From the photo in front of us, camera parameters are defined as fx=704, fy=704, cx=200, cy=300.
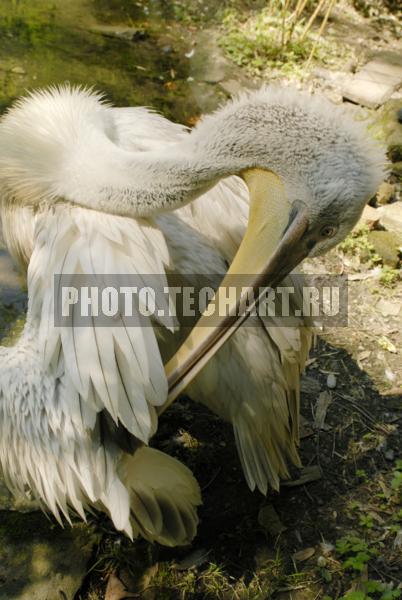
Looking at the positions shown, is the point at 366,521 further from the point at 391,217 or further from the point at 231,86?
the point at 231,86

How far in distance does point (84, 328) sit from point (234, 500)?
1.02 meters

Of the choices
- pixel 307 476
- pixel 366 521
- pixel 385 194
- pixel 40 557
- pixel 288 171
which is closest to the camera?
pixel 288 171

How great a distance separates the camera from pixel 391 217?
3.78 meters

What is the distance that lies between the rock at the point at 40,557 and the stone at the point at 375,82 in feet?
11.2

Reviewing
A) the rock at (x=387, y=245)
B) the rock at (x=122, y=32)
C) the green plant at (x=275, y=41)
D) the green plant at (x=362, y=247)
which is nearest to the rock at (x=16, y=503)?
the green plant at (x=362, y=247)

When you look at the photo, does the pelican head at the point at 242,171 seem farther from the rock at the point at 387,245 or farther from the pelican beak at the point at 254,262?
the rock at the point at 387,245

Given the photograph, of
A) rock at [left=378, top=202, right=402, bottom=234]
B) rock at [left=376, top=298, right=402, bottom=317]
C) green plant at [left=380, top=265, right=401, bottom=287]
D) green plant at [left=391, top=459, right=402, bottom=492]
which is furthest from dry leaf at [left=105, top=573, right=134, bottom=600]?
rock at [left=378, top=202, right=402, bottom=234]

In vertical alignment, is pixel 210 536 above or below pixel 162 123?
below

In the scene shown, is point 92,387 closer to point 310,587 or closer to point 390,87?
point 310,587

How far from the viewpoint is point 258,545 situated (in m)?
2.49

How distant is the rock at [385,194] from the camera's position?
3.88m

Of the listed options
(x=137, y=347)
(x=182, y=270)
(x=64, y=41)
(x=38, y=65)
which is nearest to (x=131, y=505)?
(x=137, y=347)

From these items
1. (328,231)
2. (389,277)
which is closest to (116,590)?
(328,231)

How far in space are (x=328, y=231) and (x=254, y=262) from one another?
22cm
